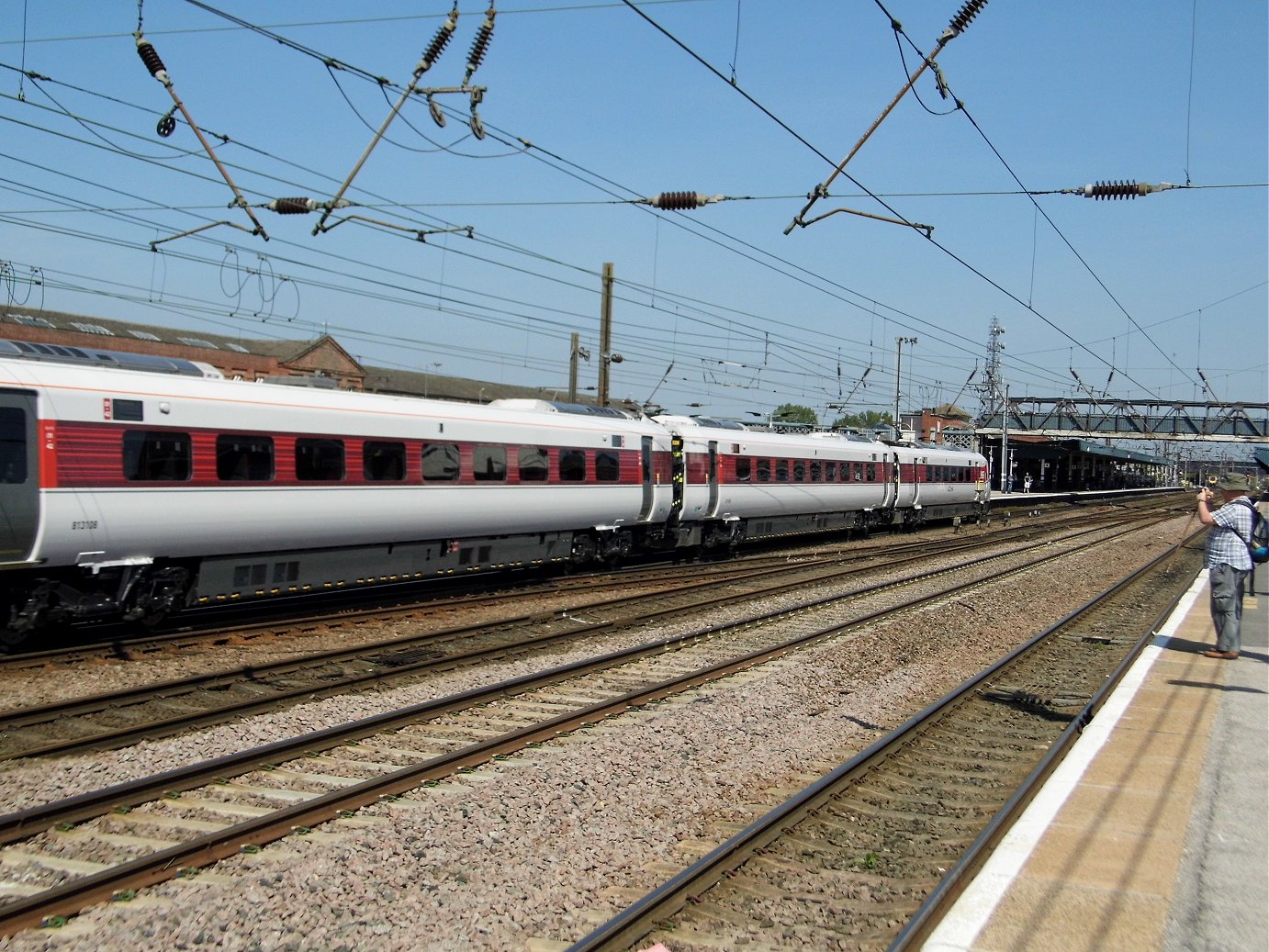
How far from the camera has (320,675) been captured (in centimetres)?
1066

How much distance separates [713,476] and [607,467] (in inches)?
169

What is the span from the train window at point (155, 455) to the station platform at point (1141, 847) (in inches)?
389

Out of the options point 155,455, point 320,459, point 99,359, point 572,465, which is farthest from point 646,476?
point 99,359

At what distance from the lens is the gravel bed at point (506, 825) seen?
5164mm

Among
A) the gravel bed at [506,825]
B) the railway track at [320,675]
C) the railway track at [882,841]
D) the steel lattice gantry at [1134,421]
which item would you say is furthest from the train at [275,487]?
the steel lattice gantry at [1134,421]

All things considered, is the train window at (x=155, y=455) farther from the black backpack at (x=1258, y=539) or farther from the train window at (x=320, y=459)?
the black backpack at (x=1258, y=539)

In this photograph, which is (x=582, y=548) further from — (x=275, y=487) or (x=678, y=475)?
(x=275, y=487)

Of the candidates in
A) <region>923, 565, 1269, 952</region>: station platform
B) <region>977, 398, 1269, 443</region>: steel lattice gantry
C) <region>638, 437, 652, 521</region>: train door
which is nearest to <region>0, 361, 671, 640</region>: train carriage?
<region>638, 437, 652, 521</region>: train door

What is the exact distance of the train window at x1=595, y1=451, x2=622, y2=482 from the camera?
19.2 m

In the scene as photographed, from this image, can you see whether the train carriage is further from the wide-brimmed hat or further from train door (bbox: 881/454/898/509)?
train door (bbox: 881/454/898/509)

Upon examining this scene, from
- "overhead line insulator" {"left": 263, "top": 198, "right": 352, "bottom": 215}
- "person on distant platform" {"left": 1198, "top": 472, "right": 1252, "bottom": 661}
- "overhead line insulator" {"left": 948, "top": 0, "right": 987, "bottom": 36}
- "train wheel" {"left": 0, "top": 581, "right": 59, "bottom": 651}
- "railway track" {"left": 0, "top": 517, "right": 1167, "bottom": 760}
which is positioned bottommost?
"railway track" {"left": 0, "top": 517, "right": 1167, "bottom": 760}

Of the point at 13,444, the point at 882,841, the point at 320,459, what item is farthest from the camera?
the point at 320,459

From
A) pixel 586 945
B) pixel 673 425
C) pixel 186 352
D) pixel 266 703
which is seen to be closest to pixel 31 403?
pixel 266 703

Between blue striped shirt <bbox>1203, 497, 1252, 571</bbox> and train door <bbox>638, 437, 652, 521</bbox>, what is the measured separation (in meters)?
11.4
